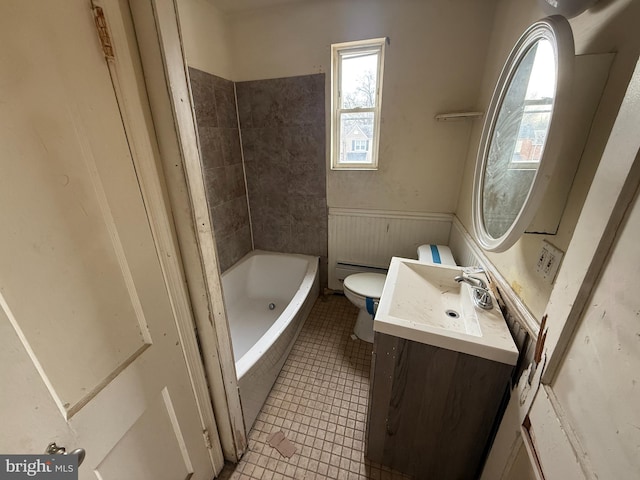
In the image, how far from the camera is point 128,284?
0.64 meters

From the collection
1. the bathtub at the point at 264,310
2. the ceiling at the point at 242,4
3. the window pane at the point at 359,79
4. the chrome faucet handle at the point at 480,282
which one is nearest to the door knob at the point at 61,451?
the bathtub at the point at 264,310

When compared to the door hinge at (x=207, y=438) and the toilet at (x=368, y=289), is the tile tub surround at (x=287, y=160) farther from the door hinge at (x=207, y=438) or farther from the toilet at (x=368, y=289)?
the door hinge at (x=207, y=438)

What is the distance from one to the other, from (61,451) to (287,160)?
2.03 m

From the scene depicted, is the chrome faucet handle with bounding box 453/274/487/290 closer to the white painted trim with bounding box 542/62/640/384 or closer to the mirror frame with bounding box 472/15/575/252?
the mirror frame with bounding box 472/15/575/252

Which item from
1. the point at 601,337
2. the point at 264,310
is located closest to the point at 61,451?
the point at 601,337

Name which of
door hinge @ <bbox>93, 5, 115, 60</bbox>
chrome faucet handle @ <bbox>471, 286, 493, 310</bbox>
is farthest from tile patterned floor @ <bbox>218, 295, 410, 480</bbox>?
door hinge @ <bbox>93, 5, 115, 60</bbox>

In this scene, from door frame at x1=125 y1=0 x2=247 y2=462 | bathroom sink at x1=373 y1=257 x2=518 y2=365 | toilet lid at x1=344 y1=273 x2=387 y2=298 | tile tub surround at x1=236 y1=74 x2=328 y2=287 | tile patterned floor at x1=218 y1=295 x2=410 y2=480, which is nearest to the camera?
door frame at x1=125 y1=0 x2=247 y2=462

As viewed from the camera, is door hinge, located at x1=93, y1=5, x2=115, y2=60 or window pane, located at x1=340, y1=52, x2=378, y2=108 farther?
window pane, located at x1=340, y1=52, x2=378, y2=108

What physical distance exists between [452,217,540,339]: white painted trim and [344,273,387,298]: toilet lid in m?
0.71

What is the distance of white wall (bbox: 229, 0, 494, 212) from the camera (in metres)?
1.63

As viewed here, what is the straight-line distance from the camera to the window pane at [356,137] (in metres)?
2.02

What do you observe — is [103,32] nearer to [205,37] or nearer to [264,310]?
[205,37]

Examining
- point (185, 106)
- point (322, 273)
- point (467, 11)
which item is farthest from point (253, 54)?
point (322, 273)

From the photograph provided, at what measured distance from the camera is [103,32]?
54 centimetres
